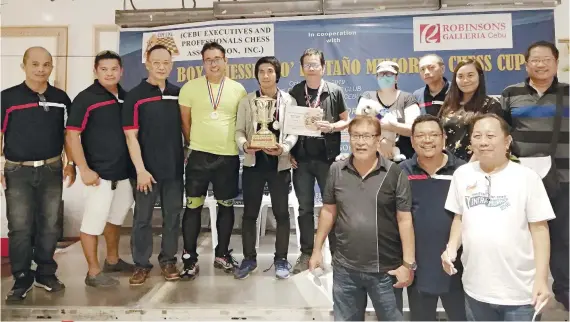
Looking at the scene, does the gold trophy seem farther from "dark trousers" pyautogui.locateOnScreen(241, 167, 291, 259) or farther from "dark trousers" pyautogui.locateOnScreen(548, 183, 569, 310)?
"dark trousers" pyautogui.locateOnScreen(548, 183, 569, 310)

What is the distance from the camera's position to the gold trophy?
244 centimetres

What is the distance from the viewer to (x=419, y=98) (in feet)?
8.16

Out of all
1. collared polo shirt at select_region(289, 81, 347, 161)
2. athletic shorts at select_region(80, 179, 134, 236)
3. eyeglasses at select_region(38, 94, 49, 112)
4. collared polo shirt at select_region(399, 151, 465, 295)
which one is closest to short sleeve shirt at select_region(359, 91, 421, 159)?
collared polo shirt at select_region(289, 81, 347, 161)

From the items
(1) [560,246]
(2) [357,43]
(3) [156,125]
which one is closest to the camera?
(1) [560,246]

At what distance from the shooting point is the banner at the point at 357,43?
3520mm

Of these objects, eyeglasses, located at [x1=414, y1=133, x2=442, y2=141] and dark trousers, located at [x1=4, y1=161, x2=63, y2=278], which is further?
dark trousers, located at [x1=4, y1=161, x2=63, y2=278]

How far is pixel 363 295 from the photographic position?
1.79 metres

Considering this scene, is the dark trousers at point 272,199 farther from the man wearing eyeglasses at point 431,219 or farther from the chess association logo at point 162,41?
the chess association logo at point 162,41

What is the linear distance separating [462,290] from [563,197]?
0.74 metres

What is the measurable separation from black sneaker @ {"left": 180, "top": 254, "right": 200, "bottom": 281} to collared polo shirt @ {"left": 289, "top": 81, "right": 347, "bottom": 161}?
0.94 metres

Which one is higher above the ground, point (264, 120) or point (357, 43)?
point (357, 43)

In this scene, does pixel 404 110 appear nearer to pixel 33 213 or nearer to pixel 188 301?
pixel 188 301

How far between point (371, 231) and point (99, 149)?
1.71 metres

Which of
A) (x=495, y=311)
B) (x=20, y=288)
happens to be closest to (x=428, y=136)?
(x=495, y=311)
